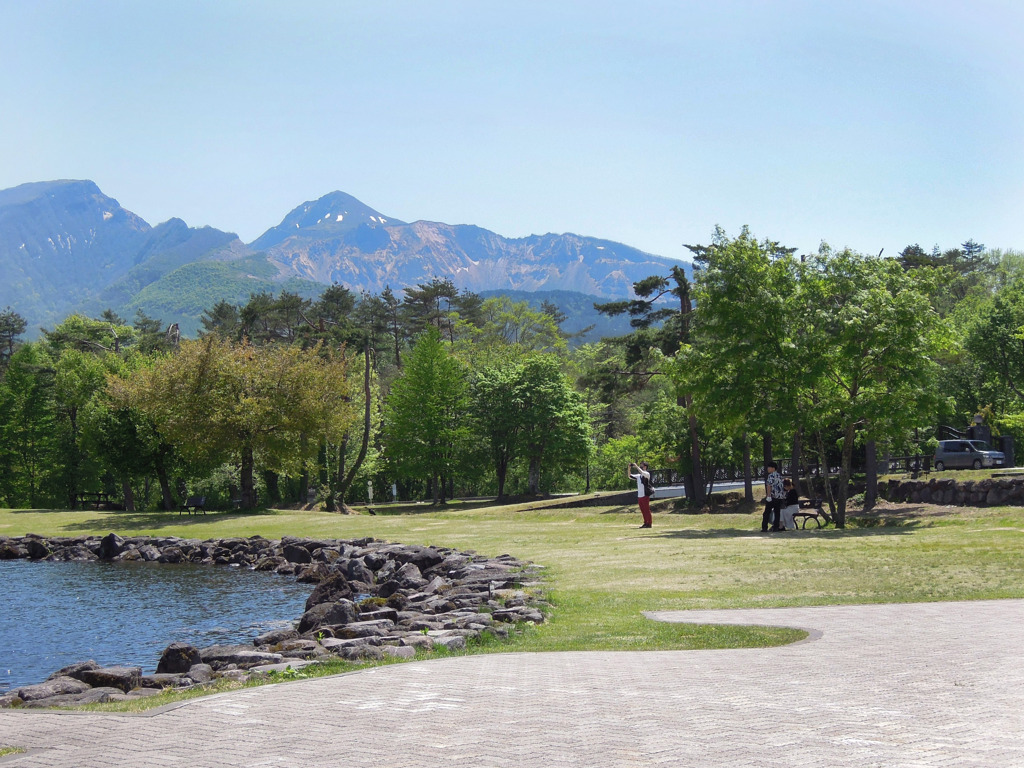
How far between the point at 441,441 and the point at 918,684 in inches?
2405

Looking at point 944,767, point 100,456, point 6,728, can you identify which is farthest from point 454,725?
point 100,456

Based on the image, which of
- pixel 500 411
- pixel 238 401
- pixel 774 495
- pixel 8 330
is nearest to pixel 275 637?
pixel 774 495

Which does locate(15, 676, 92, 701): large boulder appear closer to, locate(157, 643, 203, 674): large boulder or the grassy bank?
locate(157, 643, 203, 674): large boulder

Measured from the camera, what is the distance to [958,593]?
14.9 m

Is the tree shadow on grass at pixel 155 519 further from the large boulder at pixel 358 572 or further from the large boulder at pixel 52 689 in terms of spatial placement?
the large boulder at pixel 52 689

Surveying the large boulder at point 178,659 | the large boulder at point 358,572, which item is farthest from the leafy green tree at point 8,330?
the large boulder at point 178,659

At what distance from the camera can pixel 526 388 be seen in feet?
213

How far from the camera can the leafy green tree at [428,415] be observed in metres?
67.2

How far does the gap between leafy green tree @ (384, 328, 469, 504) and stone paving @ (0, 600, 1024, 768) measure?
56.9 meters

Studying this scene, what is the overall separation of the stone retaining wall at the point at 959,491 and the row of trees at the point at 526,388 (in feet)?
6.72

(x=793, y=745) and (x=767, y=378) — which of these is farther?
(x=767, y=378)

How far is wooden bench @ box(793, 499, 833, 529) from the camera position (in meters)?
29.2

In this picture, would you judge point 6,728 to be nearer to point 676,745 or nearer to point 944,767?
point 676,745

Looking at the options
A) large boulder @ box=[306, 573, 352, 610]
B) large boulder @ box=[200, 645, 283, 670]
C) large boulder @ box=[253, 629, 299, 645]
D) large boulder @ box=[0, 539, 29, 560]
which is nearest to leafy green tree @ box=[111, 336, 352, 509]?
large boulder @ box=[0, 539, 29, 560]
